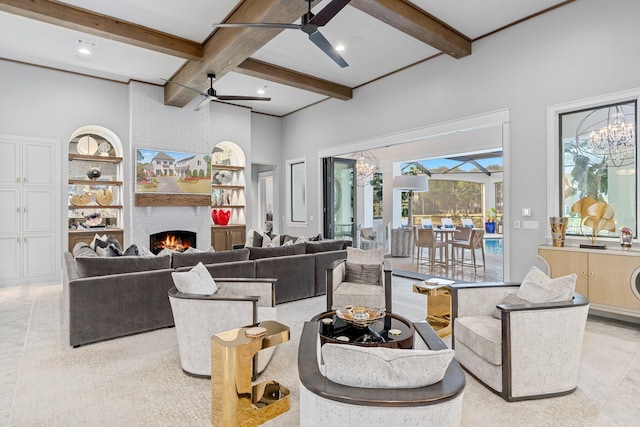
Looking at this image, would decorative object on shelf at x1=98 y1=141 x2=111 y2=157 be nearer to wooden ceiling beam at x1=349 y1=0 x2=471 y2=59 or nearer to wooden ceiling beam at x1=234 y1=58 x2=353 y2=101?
wooden ceiling beam at x1=234 y1=58 x2=353 y2=101

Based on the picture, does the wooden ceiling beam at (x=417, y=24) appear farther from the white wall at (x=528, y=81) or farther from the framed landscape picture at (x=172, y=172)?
the framed landscape picture at (x=172, y=172)

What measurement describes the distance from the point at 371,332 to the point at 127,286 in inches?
97.0

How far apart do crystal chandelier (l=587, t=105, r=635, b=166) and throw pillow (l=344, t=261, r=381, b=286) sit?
2941 mm

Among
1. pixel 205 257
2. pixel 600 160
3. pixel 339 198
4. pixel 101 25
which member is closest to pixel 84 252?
pixel 205 257

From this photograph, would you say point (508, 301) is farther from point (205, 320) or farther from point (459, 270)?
point (459, 270)

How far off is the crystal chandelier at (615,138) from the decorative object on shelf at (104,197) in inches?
308

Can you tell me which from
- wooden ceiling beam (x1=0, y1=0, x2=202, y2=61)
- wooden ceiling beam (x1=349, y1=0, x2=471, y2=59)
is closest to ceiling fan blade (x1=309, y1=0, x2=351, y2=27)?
wooden ceiling beam (x1=349, y1=0, x2=471, y2=59)

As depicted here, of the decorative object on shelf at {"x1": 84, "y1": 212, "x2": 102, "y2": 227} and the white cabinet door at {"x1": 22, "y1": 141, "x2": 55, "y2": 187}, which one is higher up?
the white cabinet door at {"x1": 22, "y1": 141, "x2": 55, "y2": 187}

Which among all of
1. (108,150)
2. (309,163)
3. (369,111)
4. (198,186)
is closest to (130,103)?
(108,150)

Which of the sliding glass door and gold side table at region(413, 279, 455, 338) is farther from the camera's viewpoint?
the sliding glass door

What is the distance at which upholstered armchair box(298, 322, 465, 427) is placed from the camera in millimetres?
1250

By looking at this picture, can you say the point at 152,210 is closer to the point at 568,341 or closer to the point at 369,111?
the point at 369,111

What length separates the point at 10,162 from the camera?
19.5ft

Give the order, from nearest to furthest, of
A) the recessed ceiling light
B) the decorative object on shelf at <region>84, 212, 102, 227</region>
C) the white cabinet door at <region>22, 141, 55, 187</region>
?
1. the recessed ceiling light
2. the white cabinet door at <region>22, 141, 55, 187</region>
3. the decorative object on shelf at <region>84, 212, 102, 227</region>
